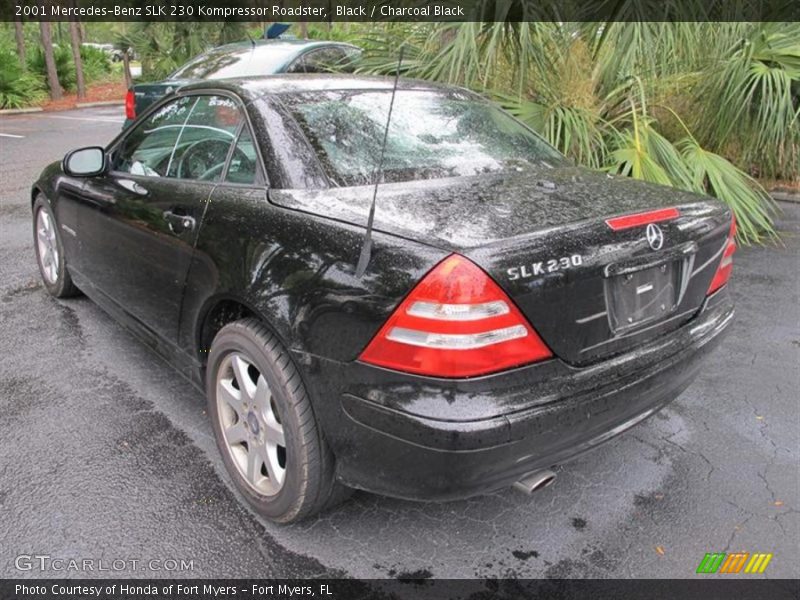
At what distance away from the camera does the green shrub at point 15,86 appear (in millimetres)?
18609

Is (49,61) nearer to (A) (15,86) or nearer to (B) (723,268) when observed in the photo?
(A) (15,86)

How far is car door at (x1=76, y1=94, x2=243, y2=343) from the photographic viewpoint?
111 inches

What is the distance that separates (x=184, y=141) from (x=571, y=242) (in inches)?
76.9

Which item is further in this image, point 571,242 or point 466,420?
point 571,242

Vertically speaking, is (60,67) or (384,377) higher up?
(384,377)

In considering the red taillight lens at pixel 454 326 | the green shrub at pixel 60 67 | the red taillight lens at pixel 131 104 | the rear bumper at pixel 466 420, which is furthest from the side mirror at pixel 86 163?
the green shrub at pixel 60 67

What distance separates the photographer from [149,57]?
20.6 meters

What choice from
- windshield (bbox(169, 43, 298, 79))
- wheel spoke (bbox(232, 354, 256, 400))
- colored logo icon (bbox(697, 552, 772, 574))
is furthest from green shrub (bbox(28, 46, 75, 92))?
colored logo icon (bbox(697, 552, 772, 574))

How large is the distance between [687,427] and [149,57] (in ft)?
69.7

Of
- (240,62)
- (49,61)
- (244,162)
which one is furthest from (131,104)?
(49,61)

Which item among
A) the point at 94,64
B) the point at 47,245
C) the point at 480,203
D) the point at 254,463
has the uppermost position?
the point at 480,203

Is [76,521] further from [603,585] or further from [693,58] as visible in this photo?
[693,58]

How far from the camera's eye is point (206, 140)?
2.98 metres

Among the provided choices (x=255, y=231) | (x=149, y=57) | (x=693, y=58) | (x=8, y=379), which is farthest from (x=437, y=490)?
(x=149, y=57)
